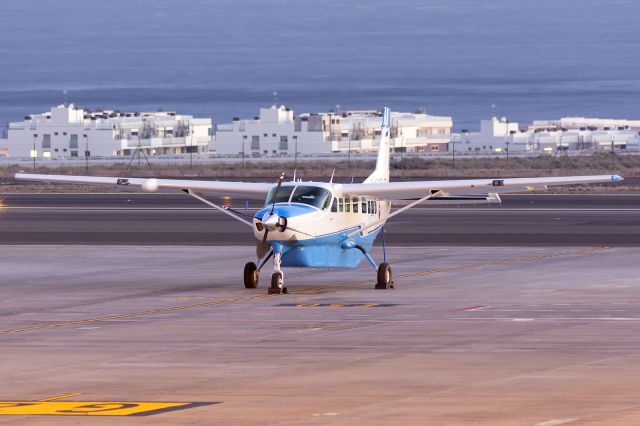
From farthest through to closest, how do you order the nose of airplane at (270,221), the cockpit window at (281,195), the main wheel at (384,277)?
the main wheel at (384,277) → the cockpit window at (281,195) → the nose of airplane at (270,221)

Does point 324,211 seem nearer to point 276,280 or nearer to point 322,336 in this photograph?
point 276,280

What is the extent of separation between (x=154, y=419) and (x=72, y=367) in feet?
15.6

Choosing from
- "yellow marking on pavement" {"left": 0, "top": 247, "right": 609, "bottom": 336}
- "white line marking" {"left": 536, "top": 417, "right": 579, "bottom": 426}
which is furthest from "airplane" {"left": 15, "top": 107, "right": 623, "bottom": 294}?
"white line marking" {"left": 536, "top": 417, "right": 579, "bottom": 426}

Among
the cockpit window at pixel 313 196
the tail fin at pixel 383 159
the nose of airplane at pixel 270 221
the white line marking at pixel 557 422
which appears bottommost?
the white line marking at pixel 557 422

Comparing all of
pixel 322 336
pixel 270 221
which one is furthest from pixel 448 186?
pixel 322 336

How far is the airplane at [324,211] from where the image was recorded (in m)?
32.2

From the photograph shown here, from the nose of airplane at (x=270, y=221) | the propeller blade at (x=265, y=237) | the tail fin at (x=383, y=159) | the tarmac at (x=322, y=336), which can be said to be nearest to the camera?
the tarmac at (x=322, y=336)

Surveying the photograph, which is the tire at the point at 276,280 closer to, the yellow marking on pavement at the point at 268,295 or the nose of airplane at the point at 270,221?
the yellow marking on pavement at the point at 268,295

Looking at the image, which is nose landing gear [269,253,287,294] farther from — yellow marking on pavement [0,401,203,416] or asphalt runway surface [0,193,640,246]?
asphalt runway surface [0,193,640,246]

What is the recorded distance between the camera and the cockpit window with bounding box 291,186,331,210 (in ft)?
109

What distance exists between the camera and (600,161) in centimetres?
14062

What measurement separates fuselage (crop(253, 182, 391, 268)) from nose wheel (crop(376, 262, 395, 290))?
1.07 m

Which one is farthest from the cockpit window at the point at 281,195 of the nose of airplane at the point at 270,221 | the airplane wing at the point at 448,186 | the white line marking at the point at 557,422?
the white line marking at the point at 557,422

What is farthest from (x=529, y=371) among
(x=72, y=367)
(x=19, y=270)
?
(x=19, y=270)
